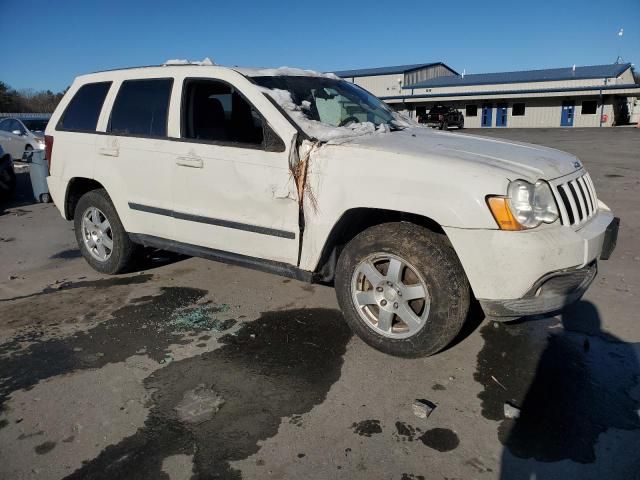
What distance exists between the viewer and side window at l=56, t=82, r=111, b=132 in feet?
15.4

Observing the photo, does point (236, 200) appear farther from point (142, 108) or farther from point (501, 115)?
point (501, 115)

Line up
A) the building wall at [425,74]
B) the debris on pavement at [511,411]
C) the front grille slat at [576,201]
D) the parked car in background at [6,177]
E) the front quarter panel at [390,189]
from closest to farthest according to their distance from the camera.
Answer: the debris on pavement at [511,411] < the front quarter panel at [390,189] < the front grille slat at [576,201] < the parked car in background at [6,177] < the building wall at [425,74]

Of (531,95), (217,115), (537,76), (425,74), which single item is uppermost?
(425,74)

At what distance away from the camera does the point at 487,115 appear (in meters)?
43.8

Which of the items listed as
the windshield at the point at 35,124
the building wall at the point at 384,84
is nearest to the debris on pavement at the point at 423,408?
the windshield at the point at 35,124

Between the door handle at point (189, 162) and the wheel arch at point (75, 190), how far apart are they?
4.37 ft

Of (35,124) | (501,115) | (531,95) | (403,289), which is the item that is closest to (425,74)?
(501,115)

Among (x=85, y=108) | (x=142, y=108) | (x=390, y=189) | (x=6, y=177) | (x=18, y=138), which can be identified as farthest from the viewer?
(x=18, y=138)

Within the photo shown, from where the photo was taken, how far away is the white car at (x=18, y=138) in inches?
537

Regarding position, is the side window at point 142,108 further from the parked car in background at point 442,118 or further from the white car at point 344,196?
the parked car in background at point 442,118

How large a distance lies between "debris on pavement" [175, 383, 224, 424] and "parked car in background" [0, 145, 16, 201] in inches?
350

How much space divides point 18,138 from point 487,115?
38.8 meters

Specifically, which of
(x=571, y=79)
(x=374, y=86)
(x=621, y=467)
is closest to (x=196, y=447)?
(x=621, y=467)

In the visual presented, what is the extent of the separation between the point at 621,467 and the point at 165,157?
3597 millimetres
